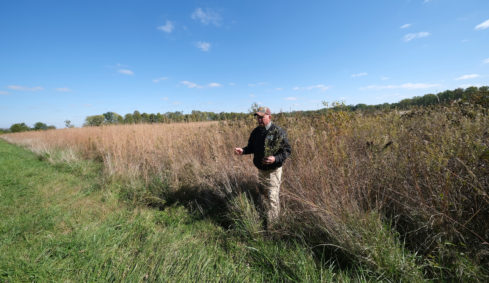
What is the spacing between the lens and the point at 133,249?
205 cm

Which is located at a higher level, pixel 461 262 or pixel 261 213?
pixel 461 262

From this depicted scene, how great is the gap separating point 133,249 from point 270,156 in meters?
2.03

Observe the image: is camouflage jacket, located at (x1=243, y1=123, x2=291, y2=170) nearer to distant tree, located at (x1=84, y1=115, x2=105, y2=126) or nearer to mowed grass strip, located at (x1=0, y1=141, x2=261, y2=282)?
mowed grass strip, located at (x1=0, y1=141, x2=261, y2=282)

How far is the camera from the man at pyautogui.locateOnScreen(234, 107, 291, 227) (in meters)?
2.34

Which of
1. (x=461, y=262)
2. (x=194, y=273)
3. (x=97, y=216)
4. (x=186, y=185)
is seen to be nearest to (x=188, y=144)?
(x=186, y=185)

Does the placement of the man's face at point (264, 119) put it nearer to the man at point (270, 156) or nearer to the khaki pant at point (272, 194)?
the man at point (270, 156)

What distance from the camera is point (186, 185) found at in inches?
143

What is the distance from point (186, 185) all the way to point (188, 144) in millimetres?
2128

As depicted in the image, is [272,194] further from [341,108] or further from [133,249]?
[341,108]

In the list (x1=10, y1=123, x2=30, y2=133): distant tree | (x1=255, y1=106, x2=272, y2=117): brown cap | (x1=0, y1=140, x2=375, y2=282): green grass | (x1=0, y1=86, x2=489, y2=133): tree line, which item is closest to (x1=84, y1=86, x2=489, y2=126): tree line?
(x1=0, y1=86, x2=489, y2=133): tree line

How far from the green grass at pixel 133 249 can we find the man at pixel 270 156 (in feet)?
1.43

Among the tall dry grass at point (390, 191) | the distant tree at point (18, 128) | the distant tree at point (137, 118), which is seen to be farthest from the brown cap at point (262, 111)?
the distant tree at point (18, 128)

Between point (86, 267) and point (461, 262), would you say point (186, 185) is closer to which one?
point (86, 267)

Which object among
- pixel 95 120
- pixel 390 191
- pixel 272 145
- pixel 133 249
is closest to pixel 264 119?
pixel 272 145
